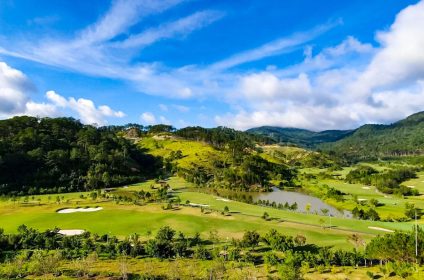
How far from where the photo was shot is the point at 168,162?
586ft

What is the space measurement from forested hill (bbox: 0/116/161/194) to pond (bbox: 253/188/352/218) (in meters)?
51.8

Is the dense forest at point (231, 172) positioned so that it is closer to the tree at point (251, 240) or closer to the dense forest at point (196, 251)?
the tree at point (251, 240)

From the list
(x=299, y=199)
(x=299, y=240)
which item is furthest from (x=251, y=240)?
(x=299, y=199)

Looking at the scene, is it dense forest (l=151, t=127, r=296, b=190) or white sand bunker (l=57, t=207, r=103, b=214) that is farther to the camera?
dense forest (l=151, t=127, r=296, b=190)

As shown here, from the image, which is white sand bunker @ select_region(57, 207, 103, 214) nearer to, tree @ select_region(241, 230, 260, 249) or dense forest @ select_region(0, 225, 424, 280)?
dense forest @ select_region(0, 225, 424, 280)

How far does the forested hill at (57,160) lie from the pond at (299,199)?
51.8 m

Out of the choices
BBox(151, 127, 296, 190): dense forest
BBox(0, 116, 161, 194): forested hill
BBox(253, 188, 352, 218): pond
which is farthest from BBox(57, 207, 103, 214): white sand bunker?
BBox(151, 127, 296, 190): dense forest

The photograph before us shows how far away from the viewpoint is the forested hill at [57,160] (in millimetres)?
121438

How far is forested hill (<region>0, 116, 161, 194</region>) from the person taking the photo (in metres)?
121

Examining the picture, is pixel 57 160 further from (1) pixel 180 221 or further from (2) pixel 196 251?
(2) pixel 196 251

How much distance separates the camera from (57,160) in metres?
134

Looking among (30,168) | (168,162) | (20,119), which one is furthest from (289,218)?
(20,119)

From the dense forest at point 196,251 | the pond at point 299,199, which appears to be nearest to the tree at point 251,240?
the dense forest at point 196,251

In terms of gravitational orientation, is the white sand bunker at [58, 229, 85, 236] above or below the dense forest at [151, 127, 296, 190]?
below
